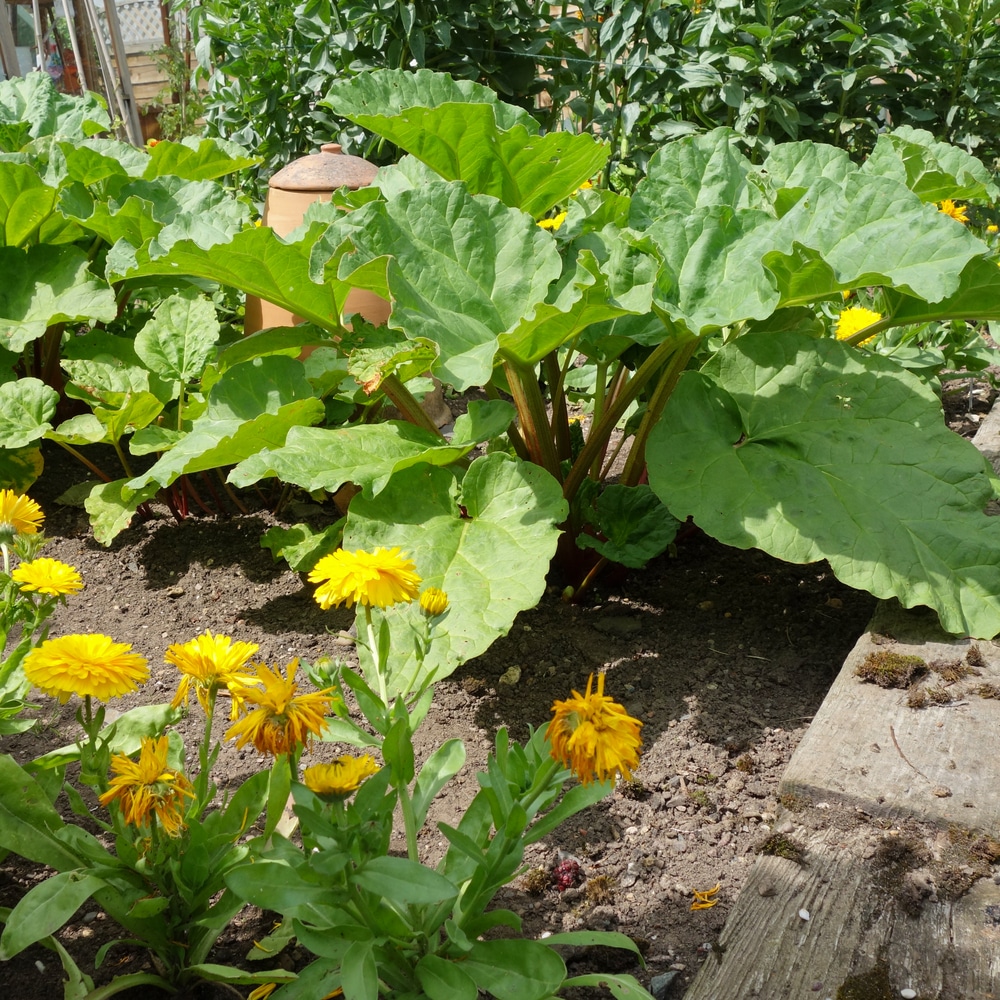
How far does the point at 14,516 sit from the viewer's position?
1.33m

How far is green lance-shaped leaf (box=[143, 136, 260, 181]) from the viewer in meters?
2.83

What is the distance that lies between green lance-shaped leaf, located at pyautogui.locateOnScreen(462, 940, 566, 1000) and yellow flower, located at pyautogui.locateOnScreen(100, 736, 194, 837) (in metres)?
0.36

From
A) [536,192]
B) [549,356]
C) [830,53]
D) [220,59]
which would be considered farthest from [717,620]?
[220,59]

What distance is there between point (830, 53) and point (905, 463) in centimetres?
320


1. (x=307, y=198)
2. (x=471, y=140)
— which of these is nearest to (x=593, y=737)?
(x=471, y=140)

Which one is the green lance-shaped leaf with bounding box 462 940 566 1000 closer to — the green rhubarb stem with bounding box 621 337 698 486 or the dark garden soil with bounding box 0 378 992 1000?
the dark garden soil with bounding box 0 378 992 1000

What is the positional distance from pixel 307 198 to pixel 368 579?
194 centimetres

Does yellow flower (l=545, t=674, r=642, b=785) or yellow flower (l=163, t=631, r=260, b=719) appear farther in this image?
yellow flower (l=163, t=631, r=260, b=719)

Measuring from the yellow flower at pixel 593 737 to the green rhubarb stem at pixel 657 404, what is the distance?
40.9 inches

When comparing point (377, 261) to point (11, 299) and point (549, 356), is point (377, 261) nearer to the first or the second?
point (549, 356)

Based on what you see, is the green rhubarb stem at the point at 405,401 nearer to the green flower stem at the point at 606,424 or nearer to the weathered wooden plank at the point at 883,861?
the green flower stem at the point at 606,424

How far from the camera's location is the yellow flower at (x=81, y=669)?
105 centimetres

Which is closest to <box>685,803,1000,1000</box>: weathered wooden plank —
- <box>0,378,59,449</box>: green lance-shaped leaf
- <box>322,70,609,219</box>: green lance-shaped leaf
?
<box>322,70,609,219</box>: green lance-shaped leaf

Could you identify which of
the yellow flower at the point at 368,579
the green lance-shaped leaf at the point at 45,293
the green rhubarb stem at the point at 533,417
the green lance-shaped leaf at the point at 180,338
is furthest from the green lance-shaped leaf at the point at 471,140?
the yellow flower at the point at 368,579
